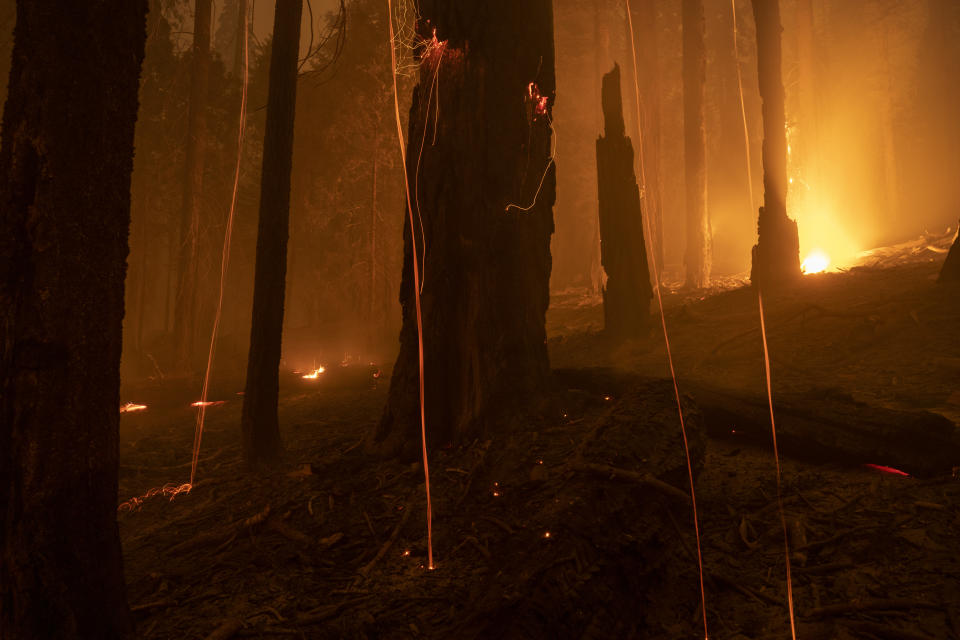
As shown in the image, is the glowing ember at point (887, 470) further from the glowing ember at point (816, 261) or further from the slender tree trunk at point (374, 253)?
the glowing ember at point (816, 261)

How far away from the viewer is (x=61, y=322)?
2.30m

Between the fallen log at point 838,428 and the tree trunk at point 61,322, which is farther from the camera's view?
the fallen log at point 838,428

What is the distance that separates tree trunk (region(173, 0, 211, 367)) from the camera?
15844mm

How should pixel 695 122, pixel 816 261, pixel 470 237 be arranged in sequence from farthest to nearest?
1. pixel 816 261
2. pixel 695 122
3. pixel 470 237

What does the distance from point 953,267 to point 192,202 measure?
18976 millimetres

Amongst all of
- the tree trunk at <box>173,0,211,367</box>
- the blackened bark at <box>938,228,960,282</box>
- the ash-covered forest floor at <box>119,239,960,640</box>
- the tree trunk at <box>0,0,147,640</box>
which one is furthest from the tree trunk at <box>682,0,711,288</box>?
the tree trunk at <box>0,0,147,640</box>

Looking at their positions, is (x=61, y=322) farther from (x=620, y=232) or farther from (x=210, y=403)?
(x=210, y=403)

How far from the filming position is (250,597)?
Result: 3242mm

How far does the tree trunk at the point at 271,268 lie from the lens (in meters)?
6.51

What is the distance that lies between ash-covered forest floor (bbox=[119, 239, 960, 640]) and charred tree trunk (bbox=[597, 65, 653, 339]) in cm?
437

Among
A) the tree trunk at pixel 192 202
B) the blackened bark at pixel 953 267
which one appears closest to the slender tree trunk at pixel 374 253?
the tree trunk at pixel 192 202

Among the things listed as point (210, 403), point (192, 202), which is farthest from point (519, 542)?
point (192, 202)

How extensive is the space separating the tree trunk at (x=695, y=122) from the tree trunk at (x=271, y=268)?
15.6 m

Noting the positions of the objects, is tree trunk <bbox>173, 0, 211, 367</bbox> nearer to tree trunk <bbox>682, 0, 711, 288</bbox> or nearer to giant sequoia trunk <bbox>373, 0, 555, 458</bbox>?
giant sequoia trunk <bbox>373, 0, 555, 458</bbox>
